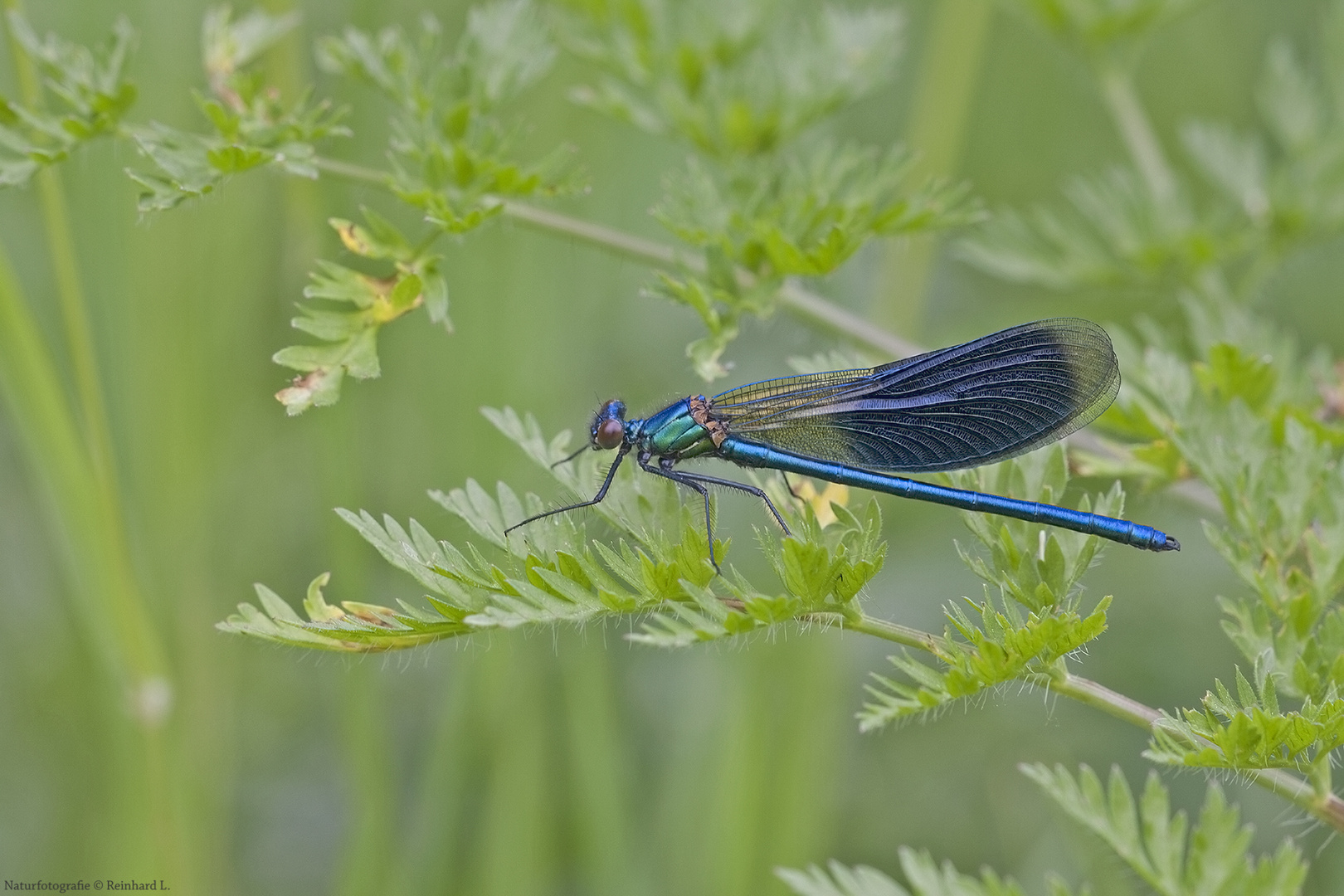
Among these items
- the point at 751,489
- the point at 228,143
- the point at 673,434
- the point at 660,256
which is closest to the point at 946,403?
the point at 751,489

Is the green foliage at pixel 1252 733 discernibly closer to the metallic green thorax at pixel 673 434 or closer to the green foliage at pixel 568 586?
the green foliage at pixel 568 586

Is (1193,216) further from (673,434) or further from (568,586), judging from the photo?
(568,586)

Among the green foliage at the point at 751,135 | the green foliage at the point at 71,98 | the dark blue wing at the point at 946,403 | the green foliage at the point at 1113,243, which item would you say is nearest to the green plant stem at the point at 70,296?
the green foliage at the point at 71,98

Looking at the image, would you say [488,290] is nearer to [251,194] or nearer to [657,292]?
[251,194]

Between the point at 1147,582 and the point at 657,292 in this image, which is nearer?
the point at 657,292

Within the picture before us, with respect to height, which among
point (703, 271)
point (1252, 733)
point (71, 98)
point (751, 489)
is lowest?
point (1252, 733)

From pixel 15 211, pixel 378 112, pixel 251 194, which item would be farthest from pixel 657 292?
pixel 15 211
